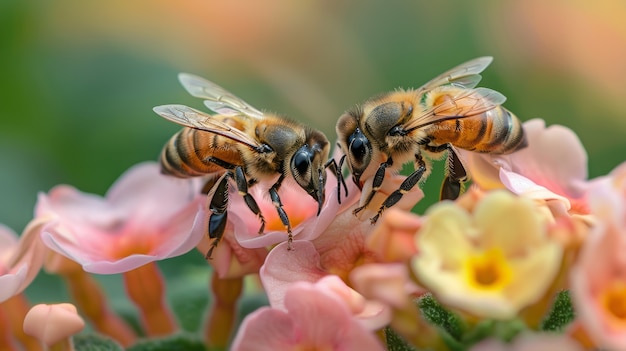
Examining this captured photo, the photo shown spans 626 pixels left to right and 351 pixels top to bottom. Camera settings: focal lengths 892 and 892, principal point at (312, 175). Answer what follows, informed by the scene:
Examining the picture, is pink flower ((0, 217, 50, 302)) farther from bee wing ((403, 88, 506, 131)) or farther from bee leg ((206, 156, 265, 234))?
bee wing ((403, 88, 506, 131))

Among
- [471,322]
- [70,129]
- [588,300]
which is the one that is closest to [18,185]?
[70,129]

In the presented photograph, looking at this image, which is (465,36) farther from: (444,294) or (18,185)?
(444,294)

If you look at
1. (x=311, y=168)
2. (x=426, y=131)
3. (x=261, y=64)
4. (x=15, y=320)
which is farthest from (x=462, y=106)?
(x=261, y=64)

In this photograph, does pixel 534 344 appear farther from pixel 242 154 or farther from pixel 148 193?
pixel 148 193

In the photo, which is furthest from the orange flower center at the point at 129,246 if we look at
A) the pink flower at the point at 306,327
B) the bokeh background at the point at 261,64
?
the bokeh background at the point at 261,64

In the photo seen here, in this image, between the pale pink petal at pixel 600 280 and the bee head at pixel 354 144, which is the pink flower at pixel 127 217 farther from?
the pale pink petal at pixel 600 280

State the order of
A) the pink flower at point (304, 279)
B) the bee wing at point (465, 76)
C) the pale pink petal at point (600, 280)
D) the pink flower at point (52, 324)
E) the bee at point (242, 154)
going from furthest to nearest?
the bee wing at point (465, 76) → the bee at point (242, 154) → the pink flower at point (52, 324) → the pink flower at point (304, 279) → the pale pink petal at point (600, 280)
